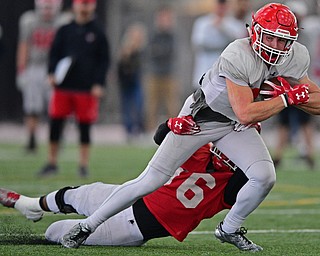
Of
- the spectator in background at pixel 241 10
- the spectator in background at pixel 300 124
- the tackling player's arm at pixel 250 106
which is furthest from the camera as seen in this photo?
the spectator in background at pixel 241 10

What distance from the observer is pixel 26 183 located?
9938 mm

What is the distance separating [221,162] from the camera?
6176mm

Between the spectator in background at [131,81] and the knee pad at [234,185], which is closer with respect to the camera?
the knee pad at [234,185]

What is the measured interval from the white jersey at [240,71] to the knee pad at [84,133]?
479 cm

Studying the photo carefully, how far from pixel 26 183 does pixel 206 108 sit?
4252 mm

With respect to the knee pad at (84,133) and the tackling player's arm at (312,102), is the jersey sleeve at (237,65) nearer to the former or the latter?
the tackling player's arm at (312,102)

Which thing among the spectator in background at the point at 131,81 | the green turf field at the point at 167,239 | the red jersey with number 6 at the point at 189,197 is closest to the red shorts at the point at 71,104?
the green turf field at the point at 167,239

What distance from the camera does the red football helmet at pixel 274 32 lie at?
5.84 meters

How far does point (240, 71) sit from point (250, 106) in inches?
8.0

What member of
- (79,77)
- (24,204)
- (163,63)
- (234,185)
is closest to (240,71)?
(234,185)

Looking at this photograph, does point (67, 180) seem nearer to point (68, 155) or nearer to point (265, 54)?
point (68, 155)

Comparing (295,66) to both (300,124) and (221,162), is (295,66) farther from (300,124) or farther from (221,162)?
(300,124)

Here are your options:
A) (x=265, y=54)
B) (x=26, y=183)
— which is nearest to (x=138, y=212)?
(x=265, y=54)

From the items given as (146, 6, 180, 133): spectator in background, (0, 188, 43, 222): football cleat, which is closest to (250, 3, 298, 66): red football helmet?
(0, 188, 43, 222): football cleat
